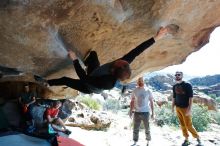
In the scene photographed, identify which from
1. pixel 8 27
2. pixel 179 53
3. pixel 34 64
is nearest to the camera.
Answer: pixel 8 27

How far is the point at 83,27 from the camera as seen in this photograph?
286 inches

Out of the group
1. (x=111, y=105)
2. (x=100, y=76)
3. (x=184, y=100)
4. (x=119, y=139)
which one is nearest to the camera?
(x=100, y=76)

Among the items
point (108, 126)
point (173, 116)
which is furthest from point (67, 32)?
point (173, 116)

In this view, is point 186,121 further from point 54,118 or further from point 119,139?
point 54,118

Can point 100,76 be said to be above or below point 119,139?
above

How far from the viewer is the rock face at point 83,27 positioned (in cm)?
619

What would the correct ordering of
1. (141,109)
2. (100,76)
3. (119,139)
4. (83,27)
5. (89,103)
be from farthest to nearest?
(89,103), (119,139), (141,109), (83,27), (100,76)

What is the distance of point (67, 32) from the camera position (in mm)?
7055

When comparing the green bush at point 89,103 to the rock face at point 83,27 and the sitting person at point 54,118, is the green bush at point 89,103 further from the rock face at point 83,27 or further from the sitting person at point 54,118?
the rock face at point 83,27

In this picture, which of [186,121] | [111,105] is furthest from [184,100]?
[111,105]

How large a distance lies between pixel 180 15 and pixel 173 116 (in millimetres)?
12065

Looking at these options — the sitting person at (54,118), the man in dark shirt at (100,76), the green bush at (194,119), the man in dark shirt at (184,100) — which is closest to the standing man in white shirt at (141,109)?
the man in dark shirt at (184,100)

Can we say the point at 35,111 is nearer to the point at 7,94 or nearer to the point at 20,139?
the point at 7,94

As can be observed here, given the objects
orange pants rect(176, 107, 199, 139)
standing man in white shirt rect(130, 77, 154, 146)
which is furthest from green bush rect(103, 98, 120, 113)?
orange pants rect(176, 107, 199, 139)
